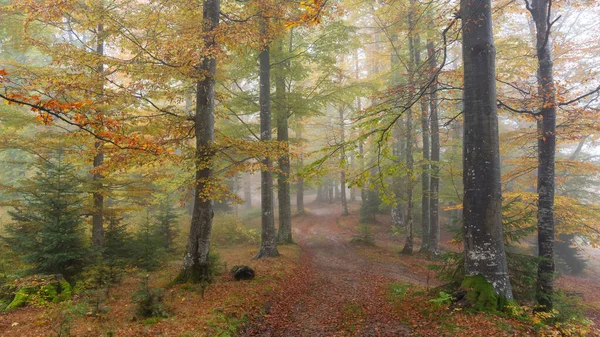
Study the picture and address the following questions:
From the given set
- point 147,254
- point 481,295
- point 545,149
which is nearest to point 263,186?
point 147,254

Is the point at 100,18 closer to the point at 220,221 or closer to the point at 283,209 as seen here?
the point at 283,209

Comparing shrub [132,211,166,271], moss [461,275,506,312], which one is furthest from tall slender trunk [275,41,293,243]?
moss [461,275,506,312]

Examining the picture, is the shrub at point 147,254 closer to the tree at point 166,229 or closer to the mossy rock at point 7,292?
the tree at point 166,229

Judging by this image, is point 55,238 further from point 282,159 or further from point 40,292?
point 282,159

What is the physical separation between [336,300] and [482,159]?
5.35 meters

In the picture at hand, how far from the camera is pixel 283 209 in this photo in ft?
50.0

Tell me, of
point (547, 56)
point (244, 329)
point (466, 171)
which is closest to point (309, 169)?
point (466, 171)

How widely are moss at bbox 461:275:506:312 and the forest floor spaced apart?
221 millimetres

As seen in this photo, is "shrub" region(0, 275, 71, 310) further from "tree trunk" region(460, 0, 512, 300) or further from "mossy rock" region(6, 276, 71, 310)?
"tree trunk" region(460, 0, 512, 300)

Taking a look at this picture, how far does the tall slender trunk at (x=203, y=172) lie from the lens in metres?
8.20

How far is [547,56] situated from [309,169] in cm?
796

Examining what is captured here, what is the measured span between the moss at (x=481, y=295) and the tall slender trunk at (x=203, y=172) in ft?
21.8

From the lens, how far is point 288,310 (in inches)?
290

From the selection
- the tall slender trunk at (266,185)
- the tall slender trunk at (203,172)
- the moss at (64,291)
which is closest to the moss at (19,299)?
the moss at (64,291)
